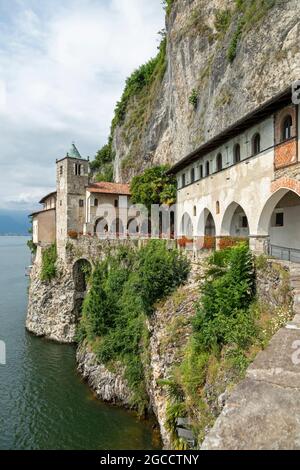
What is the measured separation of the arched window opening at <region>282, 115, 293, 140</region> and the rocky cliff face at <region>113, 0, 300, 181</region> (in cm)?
749

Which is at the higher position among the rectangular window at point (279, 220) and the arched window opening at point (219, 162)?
the arched window opening at point (219, 162)

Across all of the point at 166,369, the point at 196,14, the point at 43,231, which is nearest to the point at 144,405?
the point at 166,369

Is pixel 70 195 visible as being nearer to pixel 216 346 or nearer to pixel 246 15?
pixel 246 15

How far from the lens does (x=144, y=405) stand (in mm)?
20500

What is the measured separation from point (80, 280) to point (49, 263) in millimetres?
4169

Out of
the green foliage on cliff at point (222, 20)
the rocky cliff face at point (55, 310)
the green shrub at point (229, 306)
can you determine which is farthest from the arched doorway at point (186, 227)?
the green foliage on cliff at point (222, 20)

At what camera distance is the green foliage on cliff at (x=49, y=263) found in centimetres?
3603

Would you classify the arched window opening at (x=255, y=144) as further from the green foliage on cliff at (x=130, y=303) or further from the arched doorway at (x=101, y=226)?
the arched doorway at (x=101, y=226)

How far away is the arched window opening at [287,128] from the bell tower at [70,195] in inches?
1077

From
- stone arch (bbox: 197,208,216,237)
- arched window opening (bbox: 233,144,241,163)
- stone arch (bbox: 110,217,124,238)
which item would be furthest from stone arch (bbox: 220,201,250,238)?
stone arch (bbox: 110,217,124,238)

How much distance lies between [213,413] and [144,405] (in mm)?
10304

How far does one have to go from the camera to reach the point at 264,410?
3.79m

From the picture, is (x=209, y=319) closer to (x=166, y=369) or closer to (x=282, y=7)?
(x=166, y=369)

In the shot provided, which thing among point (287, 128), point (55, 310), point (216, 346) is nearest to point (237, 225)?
point (287, 128)
